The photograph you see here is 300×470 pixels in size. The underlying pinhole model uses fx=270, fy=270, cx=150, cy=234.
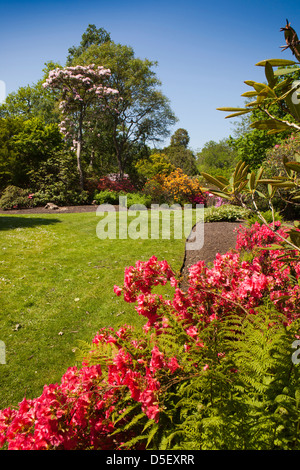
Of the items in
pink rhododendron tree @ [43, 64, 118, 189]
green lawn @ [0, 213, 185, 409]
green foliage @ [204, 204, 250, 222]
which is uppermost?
pink rhododendron tree @ [43, 64, 118, 189]

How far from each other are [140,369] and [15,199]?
12564 millimetres

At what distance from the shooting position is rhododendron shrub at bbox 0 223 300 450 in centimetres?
118

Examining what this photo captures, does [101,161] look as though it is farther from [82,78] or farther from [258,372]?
[258,372]

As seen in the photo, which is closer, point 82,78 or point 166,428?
point 166,428

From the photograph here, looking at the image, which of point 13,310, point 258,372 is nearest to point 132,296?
point 258,372

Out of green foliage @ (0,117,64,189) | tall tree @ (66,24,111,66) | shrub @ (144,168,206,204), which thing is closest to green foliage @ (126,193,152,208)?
shrub @ (144,168,206,204)

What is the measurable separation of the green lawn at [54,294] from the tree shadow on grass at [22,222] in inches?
5.7

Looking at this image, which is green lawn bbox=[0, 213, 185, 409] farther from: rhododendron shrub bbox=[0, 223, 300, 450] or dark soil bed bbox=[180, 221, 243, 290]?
rhododendron shrub bbox=[0, 223, 300, 450]

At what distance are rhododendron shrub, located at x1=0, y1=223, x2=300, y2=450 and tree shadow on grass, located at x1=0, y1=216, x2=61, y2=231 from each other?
776 centimetres

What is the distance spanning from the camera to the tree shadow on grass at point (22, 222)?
28.0 ft

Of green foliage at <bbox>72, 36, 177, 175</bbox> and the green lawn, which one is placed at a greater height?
green foliage at <bbox>72, 36, 177, 175</bbox>

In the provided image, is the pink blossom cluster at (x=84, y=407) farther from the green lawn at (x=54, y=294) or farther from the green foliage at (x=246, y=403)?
the green lawn at (x=54, y=294)
